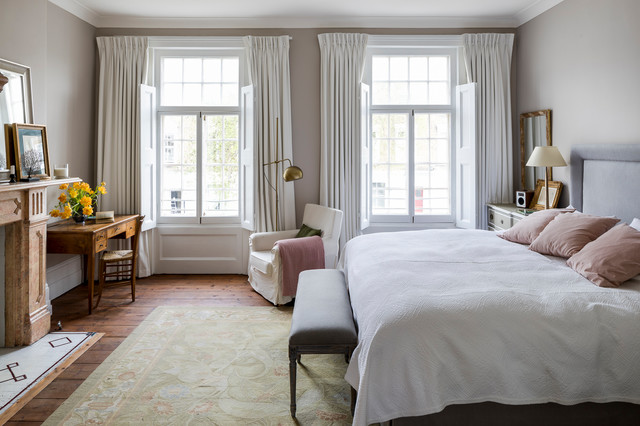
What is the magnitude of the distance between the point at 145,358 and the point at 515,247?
276 cm

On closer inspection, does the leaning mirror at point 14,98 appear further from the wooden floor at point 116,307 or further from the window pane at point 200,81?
the window pane at point 200,81

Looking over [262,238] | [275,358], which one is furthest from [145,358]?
[262,238]

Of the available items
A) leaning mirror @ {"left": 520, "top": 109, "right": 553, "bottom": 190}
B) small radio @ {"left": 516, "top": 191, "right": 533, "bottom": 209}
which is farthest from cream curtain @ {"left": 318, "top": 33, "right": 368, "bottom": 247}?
leaning mirror @ {"left": 520, "top": 109, "right": 553, "bottom": 190}

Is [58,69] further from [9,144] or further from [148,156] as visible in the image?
[9,144]

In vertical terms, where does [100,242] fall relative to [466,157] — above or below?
below

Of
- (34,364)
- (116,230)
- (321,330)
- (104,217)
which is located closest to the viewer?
(321,330)

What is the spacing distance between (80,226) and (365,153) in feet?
10.3

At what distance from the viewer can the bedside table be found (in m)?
4.54

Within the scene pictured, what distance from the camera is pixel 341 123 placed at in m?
5.31

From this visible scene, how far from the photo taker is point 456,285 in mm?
2322

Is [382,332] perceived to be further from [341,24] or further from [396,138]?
[341,24]

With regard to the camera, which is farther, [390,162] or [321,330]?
[390,162]

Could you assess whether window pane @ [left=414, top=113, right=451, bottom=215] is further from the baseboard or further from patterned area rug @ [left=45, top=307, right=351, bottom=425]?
the baseboard

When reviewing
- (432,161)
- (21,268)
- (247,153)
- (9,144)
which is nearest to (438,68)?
(432,161)
